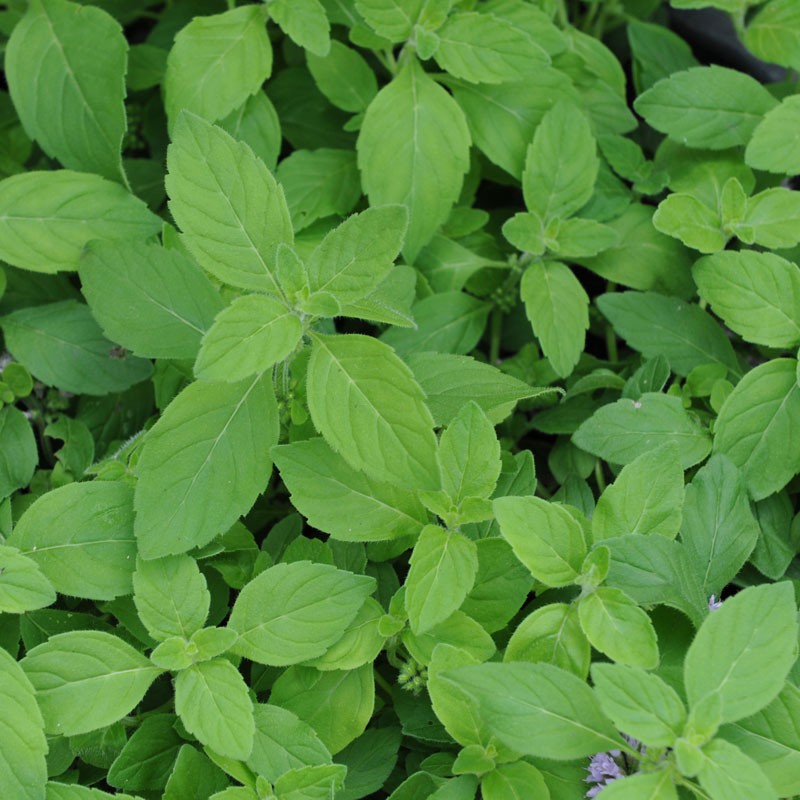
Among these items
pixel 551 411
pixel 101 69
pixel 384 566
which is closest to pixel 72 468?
pixel 384 566

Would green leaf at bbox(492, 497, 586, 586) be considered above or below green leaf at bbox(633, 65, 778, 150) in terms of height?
below

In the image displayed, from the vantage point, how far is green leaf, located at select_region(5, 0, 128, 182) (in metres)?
1.96

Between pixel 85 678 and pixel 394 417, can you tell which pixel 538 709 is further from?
pixel 85 678

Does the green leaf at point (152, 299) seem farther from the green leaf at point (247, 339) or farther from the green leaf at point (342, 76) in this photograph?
the green leaf at point (342, 76)

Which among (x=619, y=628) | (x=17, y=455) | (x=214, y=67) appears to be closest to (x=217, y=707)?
(x=619, y=628)

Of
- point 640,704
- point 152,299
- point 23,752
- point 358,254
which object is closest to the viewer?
point 640,704

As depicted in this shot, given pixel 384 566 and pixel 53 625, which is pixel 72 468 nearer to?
pixel 53 625

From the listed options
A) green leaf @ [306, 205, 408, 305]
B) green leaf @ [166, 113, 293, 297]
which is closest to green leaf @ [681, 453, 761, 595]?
green leaf @ [306, 205, 408, 305]

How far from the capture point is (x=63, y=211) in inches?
74.1

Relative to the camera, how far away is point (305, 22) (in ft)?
6.29

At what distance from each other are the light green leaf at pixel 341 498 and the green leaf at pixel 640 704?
18.2 inches

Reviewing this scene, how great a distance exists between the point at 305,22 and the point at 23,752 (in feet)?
4.80

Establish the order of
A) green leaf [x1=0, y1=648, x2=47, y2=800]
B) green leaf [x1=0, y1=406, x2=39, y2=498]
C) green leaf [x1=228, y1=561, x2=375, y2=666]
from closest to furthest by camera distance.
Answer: green leaf [x1=0, y1=648, x2=47, y2=800], green leaf [x1=228, y1=561, x2=375, y2=666], green leaf [x1=0, y1=406, x2=39, y2=498]

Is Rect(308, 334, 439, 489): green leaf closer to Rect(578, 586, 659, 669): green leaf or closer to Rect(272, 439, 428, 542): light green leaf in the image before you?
Rect(272, 439, 428, 542): light green leaf
